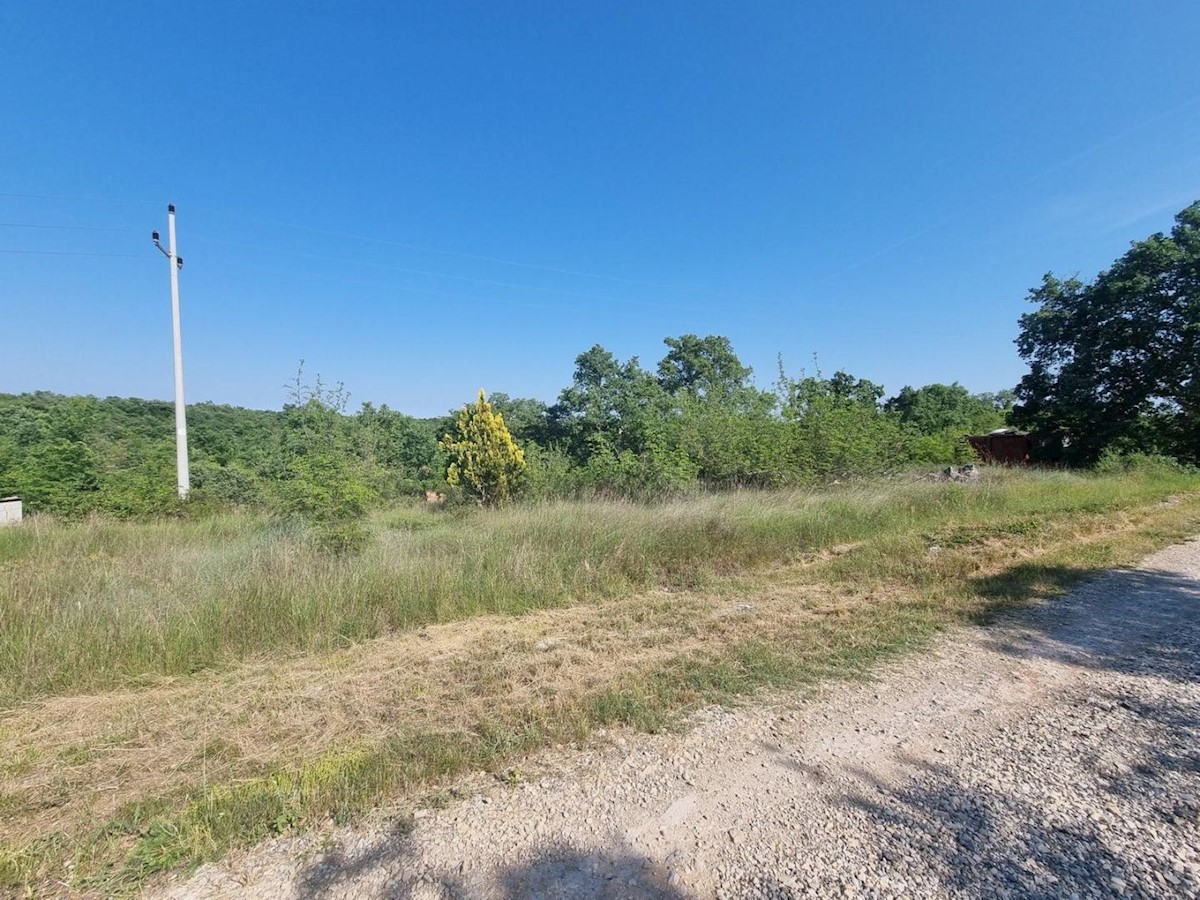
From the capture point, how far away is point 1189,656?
366 cm

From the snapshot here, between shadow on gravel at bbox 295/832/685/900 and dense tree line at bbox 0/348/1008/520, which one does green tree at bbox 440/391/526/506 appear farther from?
shadow on gravel at bbox 295/832/685/900

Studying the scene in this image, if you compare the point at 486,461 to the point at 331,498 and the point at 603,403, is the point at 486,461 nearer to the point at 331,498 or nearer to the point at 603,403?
the point at 331,498

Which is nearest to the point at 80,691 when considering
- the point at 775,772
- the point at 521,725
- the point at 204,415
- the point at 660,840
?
the point at 521,725

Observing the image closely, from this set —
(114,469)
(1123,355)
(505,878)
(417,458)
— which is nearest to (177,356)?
(114,469)

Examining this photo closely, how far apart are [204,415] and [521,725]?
1370 inches

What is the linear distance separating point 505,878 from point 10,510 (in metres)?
12.2

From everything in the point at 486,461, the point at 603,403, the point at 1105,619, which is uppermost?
the point at 603,403

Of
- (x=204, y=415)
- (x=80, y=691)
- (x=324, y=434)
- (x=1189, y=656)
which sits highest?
(x=204, y=415)

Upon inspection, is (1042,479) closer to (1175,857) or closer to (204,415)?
(1175,857)

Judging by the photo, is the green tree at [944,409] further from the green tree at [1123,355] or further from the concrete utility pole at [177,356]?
the concrete utility pole at [177,356]

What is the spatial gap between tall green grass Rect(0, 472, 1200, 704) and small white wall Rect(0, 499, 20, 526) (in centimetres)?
144

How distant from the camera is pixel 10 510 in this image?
868 cm

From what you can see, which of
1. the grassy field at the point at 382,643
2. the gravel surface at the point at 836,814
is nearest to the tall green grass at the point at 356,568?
the grassy field at the point at 382,643

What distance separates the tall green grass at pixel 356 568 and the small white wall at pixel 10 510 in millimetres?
1442
